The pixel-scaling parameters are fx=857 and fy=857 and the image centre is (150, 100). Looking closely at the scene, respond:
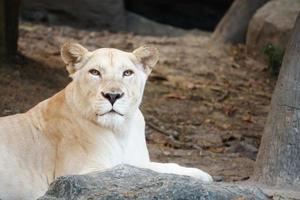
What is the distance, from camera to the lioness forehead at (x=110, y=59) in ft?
20.9

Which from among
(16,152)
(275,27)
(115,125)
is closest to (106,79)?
(115,125)

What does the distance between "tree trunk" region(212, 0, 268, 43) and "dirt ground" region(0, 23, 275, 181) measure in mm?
313

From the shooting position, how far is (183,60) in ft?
45.2

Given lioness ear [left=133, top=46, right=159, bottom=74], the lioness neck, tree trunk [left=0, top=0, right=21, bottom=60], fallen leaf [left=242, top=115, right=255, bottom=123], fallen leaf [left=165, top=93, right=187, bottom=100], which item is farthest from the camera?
fallen leaf [left=165, top=93, right=187, bottom=100]

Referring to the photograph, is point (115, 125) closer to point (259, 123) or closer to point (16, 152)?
point (16, 152)

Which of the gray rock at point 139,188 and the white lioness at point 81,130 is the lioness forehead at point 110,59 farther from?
the gray rock at point 139,188

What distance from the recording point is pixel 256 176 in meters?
7.52

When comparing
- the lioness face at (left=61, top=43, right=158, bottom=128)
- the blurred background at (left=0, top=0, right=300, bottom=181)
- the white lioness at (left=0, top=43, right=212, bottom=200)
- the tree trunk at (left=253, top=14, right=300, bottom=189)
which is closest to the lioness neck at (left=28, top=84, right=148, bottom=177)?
the white lioness at (left=0, top=43, right=212, bottom=200)

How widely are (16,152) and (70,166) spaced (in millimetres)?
471

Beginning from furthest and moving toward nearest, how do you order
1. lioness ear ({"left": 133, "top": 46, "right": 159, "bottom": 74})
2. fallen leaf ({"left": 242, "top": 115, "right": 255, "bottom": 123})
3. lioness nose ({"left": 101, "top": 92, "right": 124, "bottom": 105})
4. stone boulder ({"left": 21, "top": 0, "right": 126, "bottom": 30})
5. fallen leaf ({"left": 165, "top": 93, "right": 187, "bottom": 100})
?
stone boulder ({"left": 21, "top": 0, "right": 126, "bottom": 30}), fallen leaf ({"left": 165, "top": 93, "right": 187, "bottom": 100}), fallen leaf ({"left": 242, "top": 115, "right": 255, "bottom": 123}), lioness ear ({"left": 133, "top": 46, "right": 159, "bottom": 74}), lioness nose ({"left": 101, "top": 92, "right": 124, "bottom": 105})

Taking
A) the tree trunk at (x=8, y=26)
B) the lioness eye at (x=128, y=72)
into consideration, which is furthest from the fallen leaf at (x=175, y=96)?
the lioness eye at (x=128, y=72)

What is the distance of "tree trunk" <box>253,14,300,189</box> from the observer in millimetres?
7266

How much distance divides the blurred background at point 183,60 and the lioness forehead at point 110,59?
82.7 inches

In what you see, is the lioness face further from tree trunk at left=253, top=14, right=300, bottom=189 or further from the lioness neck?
tree trunk at left=253, top=14, right=300, bottom=189
